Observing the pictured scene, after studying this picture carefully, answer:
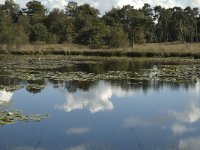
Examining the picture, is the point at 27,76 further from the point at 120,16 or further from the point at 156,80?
the point at 120,16

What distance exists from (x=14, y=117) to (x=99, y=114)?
100 inches

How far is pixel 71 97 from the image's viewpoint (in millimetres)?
15594

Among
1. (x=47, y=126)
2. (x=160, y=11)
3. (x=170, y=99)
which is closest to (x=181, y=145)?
(x=47, y=126)

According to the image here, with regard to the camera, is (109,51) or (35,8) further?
(35,8)

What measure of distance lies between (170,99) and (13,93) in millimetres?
6099

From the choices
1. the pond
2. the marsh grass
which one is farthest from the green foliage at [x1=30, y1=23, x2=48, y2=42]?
the pond

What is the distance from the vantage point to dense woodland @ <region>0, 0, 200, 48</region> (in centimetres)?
5028

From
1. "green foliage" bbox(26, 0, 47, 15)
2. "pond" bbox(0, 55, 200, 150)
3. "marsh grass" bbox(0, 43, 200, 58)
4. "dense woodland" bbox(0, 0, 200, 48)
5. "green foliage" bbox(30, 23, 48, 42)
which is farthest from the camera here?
"green foliage" bbox(26, 0, 47, 15)

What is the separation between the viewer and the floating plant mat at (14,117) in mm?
11059

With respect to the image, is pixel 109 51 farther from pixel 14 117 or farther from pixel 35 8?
pixel 35 8

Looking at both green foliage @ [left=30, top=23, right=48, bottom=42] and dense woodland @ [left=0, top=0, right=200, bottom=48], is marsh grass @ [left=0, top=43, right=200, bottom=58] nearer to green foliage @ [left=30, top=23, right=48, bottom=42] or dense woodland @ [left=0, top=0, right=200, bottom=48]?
dense woodland @ [left=0, top=0, right=200, bottom=48]

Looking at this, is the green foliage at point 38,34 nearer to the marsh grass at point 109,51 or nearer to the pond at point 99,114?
the marsh grass at point 109,51

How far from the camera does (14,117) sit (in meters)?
11.6

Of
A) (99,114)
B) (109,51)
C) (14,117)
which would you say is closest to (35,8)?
(109,51)
